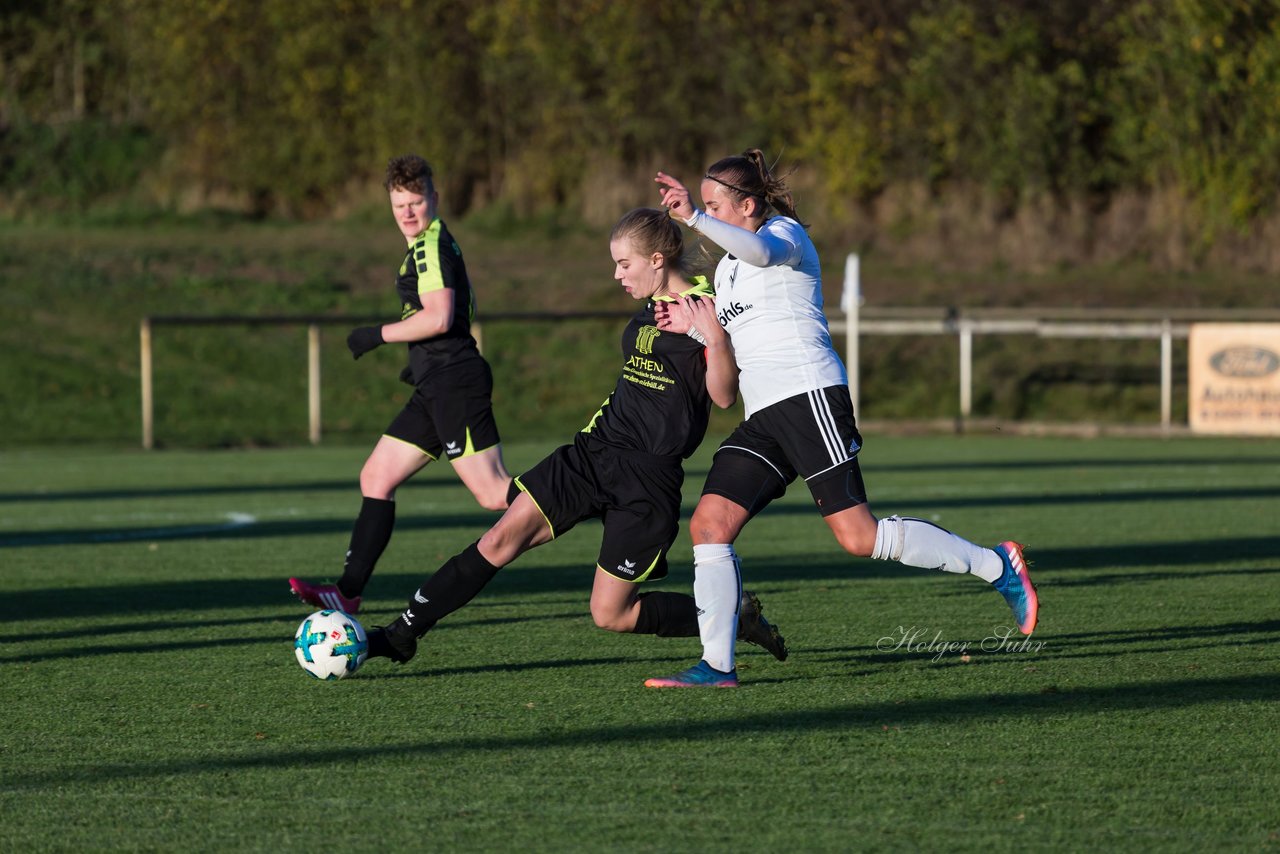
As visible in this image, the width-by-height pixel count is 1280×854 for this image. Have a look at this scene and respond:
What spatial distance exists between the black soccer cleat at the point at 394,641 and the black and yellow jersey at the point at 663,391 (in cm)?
97

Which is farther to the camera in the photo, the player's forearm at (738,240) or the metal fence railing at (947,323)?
the metal fence railing at (947,323)

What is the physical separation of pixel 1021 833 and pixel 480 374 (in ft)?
14.3

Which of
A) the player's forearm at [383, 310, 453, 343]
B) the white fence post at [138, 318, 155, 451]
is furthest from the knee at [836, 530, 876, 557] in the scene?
the white fence post at [138, 318, 155, 451]

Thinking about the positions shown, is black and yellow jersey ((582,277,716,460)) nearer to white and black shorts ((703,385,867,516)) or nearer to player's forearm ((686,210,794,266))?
white and black shorts ((703,385,867,516))

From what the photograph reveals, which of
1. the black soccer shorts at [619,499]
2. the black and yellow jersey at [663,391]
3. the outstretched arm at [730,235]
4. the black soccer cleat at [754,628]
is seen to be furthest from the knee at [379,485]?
the outstretched arm at [730,235]

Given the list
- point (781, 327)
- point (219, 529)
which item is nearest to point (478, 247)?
point (219, 529)

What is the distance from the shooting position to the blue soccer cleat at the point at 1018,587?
6.23 m

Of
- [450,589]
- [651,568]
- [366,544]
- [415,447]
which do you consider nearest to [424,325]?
A: [415,447]

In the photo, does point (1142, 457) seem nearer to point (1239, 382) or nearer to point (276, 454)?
point (1239, 382)

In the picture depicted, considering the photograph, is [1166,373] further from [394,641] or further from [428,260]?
[394,641]

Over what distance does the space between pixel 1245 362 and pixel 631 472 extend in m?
17.4

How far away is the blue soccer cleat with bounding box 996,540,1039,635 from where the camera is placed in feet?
20.4

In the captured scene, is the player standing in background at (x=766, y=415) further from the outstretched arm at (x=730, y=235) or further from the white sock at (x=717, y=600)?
the outstretched arm at (x=730, y=235)

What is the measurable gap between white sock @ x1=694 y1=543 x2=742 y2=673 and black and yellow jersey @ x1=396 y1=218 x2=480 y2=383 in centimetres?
223
